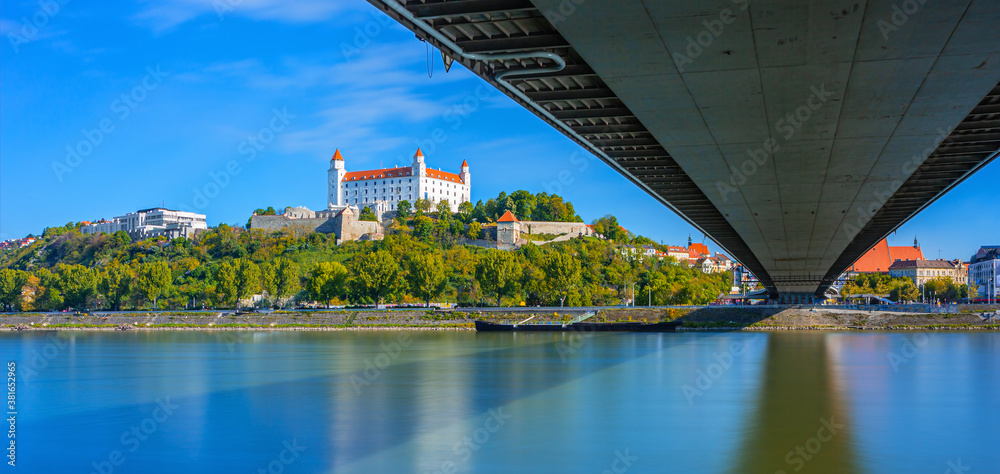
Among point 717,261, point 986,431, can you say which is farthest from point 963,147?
point 717,261

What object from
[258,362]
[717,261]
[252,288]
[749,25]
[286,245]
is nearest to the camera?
[749,25]

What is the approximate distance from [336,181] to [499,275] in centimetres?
7403

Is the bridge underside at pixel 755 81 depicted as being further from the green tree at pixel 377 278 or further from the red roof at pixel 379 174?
the red roof at pixel 379 174

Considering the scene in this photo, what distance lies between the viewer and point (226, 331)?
68.6 m

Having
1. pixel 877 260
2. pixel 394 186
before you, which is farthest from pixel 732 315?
pixel 394 186

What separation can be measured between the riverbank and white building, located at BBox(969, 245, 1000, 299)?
54205 mm

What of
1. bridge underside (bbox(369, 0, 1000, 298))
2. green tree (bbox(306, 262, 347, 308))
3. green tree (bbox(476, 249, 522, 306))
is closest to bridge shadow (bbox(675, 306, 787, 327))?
green tree (bbox(476, 249, 522, 306))

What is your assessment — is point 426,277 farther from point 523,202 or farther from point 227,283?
point 523,202

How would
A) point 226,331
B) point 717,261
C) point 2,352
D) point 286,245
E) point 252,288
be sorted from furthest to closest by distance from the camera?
point 717,261
point 286,245
point 252,288
point 226,331
point 2,352

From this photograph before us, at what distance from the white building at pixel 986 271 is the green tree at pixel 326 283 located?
278 feet

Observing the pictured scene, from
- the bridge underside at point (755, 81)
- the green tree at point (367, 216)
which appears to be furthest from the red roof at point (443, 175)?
the bridge underside at point (755, 81)

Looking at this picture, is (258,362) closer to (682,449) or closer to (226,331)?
(682,449)

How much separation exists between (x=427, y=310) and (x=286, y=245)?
41937mm

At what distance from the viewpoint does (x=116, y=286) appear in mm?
82438
